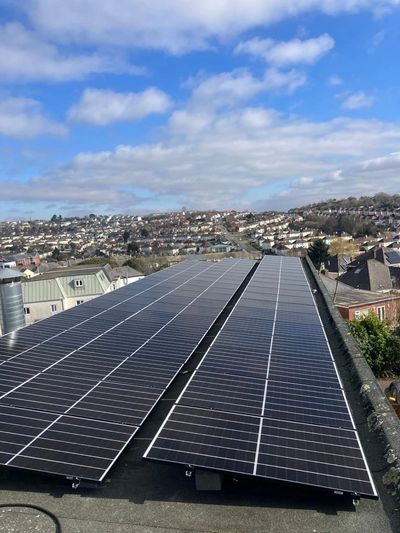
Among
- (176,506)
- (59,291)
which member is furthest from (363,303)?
(176,506)

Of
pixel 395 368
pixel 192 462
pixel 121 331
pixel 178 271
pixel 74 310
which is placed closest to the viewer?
pixel 192 462

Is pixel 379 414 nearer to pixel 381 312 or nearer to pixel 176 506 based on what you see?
pixel 176 506

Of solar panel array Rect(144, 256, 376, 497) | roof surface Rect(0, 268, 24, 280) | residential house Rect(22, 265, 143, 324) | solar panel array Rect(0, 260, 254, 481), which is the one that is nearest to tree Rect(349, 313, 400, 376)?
solar panel array Rect(0, 260, 254, 481)

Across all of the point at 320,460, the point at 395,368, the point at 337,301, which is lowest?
the point at 395,368

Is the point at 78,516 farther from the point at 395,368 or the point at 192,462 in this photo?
the point at 395,368

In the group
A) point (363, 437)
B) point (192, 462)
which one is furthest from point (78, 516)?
point (363, 437)

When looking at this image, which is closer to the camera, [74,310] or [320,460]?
[320,460]

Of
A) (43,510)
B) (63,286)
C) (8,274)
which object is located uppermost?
(8,274)
